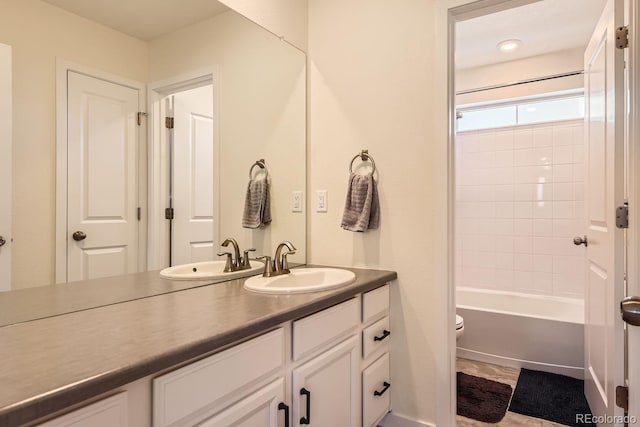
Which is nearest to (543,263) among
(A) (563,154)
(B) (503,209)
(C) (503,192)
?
(B) (503,209)

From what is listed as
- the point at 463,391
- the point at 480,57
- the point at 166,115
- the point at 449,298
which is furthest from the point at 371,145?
the point at 480,57

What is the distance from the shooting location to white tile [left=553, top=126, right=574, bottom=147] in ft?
10.2

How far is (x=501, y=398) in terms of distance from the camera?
2184 mm

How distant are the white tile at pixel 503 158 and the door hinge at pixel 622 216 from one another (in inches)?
78.4

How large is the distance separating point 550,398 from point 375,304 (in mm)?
1352

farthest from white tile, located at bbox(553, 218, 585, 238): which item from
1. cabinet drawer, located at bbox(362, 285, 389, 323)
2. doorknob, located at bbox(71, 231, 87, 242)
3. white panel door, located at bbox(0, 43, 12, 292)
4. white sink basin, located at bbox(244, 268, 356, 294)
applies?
white panel door, located at bbox(0, 43, 12, 292)

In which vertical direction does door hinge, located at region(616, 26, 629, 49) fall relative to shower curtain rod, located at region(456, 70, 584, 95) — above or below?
below

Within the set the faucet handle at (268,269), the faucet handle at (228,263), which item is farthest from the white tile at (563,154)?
the faucet handle at (228,263)

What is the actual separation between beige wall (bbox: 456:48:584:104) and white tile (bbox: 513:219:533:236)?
3.46 feet

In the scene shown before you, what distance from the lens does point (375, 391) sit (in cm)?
166

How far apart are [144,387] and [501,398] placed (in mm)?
2112

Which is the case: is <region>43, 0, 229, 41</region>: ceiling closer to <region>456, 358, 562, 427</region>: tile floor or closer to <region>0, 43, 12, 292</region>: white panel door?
<region>0, 43, 12, 292</region>: white panel door

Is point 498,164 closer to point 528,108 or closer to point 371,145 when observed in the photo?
point 528,108

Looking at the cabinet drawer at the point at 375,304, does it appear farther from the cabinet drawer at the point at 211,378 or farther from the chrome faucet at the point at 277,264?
the cabinet drawer at the point at 211,378
